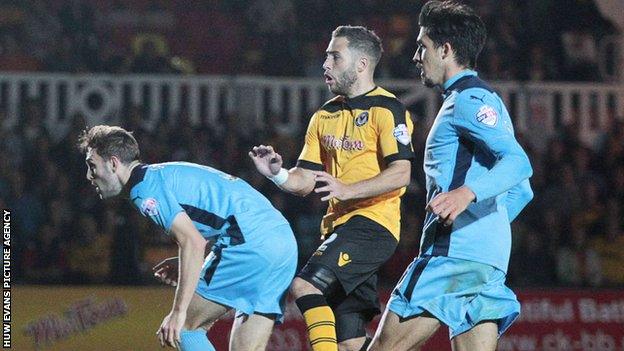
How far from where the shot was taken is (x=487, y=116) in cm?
478

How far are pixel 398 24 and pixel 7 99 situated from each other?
5.39 metres

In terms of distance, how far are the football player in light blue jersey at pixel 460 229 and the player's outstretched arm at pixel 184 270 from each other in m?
0.82

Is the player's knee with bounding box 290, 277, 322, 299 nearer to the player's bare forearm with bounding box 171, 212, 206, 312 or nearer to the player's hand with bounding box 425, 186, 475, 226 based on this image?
the player's bare forearm with bounding box 171, 212, 206, 312

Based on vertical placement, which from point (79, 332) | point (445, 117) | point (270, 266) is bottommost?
point (79, 332)

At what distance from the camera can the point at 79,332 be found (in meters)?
9.64

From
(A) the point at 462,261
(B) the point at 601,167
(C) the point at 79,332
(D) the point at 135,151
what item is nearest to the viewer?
(A) the point at 462,261

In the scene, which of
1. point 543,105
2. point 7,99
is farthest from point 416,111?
point 7,99

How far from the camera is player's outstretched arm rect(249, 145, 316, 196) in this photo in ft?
17.9

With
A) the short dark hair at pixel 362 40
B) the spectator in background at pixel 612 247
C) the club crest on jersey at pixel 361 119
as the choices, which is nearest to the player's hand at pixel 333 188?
the club crest on jersey at pixel 361 119

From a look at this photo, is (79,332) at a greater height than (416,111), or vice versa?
(416,111)

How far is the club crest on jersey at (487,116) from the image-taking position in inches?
188

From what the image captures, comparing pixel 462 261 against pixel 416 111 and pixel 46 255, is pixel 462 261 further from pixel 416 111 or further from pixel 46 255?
pixel 416 111

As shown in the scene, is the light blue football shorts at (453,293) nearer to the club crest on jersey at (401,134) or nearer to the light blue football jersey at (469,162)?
the light blue football jersey at (469,162)

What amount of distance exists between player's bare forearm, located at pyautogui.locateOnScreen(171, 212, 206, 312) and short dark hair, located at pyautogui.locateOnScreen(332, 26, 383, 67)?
1416 mm
